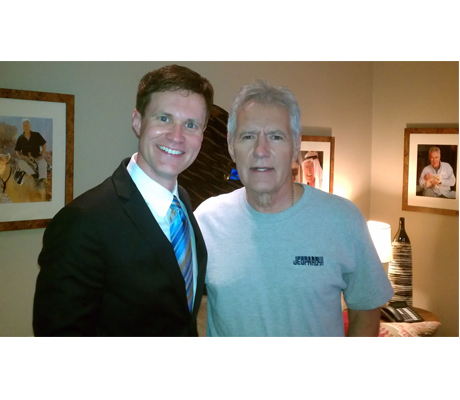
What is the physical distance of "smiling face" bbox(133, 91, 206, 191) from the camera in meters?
1.20

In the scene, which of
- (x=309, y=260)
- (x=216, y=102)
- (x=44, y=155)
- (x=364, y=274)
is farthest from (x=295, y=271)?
(x=216, y=102)

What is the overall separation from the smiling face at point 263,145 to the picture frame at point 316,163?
6.14 ft

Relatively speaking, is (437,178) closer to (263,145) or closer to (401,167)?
(401,167)

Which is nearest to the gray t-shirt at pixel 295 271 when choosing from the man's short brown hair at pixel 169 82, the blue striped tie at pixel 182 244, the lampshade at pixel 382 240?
the blue striped tie at pixel 182 244

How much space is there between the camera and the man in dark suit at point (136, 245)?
41.3 inches

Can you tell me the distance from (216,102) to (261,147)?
1359 millimetres

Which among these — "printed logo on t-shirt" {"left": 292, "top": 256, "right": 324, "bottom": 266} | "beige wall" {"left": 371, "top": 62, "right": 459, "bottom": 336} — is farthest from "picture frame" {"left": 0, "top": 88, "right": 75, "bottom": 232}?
"beige wall" {"left": 371, "top": 62, "right": 459, "bottom": 336}

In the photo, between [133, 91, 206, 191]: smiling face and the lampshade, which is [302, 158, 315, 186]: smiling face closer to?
the lampshade

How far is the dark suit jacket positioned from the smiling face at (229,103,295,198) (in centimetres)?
35

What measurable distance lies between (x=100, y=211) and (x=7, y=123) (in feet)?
3.14

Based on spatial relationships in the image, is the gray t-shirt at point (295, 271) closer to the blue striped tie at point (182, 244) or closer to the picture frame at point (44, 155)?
the blue striped tie at point (182, 244)
